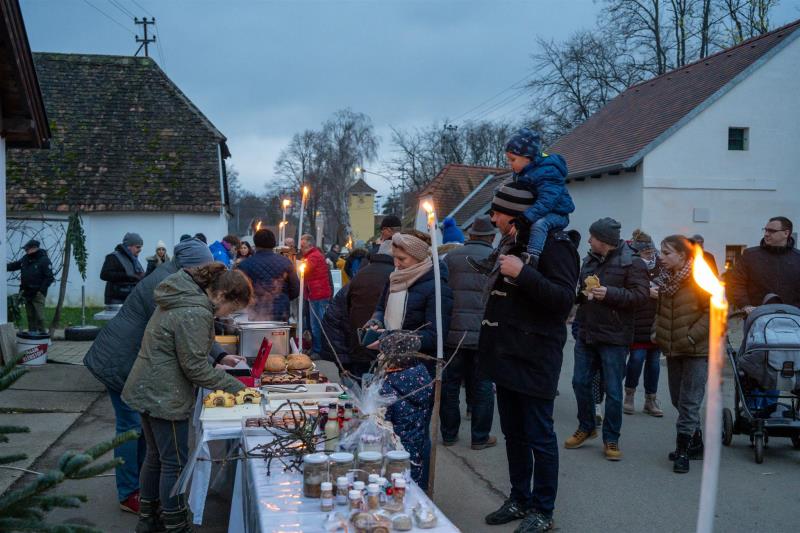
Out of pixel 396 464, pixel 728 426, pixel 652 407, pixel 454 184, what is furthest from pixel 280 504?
pixel 454 184

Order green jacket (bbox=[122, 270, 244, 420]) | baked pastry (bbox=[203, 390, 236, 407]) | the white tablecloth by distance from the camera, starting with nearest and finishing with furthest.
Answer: the white tablecloth
green jacket (bbox=[122, 270, 244, 420])
baked pastry (bbox=[203, 390, 236, 407])

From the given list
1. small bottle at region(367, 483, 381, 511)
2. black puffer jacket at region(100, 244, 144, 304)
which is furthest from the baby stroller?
black puffer jacket at region(100, 244, 144, 304)

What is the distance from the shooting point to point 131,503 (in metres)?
5.09

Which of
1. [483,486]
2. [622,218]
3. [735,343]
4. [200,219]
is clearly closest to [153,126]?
[200,219]

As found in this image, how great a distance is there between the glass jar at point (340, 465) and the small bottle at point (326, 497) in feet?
0.58

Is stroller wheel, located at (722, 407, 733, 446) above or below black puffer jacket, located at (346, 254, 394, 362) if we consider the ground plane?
below

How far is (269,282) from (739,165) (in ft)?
50.7

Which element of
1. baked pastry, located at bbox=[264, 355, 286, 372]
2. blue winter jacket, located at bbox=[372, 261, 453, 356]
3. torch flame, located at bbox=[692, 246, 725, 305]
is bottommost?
baked pastry, located at bbox=[264, 355, 286, 372]

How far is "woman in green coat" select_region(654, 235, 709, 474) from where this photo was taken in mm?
6023

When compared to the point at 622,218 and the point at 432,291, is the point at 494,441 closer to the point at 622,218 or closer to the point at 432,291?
the point at 432,291

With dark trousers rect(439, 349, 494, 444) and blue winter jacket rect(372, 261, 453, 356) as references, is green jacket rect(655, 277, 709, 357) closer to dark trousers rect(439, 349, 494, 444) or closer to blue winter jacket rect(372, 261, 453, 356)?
dark trousers rect(439, 349, 494, 444)

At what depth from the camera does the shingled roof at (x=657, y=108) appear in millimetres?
18844

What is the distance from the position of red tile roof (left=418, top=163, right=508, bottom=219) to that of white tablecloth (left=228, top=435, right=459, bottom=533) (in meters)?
31.4

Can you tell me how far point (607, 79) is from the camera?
35.3m
